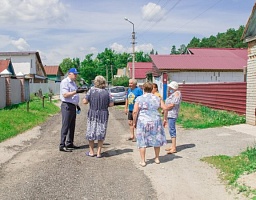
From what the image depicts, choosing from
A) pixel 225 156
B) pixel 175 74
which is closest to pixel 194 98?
pixel 175 74

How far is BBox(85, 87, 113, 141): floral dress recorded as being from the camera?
6.93 metres

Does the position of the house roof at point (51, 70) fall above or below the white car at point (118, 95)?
above

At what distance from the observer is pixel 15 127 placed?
11.2 m

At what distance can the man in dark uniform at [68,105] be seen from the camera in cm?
757

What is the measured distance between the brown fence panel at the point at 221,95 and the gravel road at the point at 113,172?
477cm

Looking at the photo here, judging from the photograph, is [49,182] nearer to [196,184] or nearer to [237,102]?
[196,184]

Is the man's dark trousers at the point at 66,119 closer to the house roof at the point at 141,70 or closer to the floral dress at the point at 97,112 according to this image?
the floral dress at the point at 97,112

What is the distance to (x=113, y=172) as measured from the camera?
19.5 feet

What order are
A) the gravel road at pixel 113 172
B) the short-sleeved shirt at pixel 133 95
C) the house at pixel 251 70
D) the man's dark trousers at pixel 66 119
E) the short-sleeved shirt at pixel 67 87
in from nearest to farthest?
the gravel road at pixel 113 172, the short-sleeved shirt at pixel 67 87, the man's dark trousers at pixel 66 119, the short-sleeved shirt at pixel 133 95, the house at pixel 251 70

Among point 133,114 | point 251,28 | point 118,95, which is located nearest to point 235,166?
point 133,114

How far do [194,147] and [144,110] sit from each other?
243 cm

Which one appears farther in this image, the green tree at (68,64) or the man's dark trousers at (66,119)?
the green tree at (68,64)

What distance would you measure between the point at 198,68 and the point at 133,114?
23189 mm

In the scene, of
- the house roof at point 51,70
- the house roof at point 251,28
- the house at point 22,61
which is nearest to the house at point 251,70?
the house roof at point 251,28
